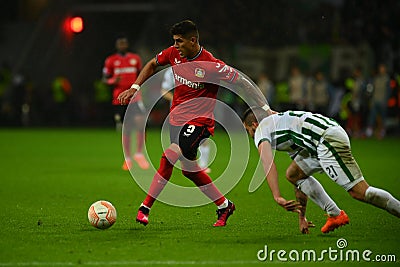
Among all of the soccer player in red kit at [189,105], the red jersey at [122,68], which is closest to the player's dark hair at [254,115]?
the soccer player in red kit at [189,105]

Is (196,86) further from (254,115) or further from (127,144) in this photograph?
(127,144)

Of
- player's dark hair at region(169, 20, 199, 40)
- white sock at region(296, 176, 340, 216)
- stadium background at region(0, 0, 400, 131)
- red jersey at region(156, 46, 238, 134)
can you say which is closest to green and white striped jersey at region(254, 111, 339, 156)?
white sock at region(296, 176, 340, 216)

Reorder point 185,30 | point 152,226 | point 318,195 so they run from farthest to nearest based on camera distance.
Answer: point 152,226 → point 185,30 → point 318,195

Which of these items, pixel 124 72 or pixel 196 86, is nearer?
pixel 196 86

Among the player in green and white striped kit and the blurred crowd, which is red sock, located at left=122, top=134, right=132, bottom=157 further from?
the blurred crowd

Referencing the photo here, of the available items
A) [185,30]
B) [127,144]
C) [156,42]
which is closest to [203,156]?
[127,144]

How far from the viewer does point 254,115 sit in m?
7.75

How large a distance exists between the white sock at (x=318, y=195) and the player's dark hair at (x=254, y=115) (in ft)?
2.78

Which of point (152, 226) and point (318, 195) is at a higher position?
point (318, 195)

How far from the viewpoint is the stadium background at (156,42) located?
28.4 metres

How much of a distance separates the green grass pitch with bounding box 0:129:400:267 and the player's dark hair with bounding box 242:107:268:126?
116 cm

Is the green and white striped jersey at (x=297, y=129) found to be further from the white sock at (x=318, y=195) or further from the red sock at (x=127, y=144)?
the red sock at (x=127, y=144)

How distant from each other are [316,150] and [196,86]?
1.65 m

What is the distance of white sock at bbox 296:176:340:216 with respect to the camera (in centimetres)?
802
